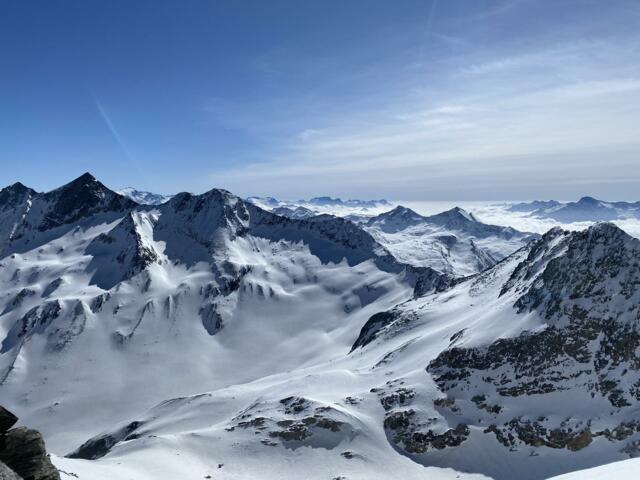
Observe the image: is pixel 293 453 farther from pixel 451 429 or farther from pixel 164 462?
pixel 451 429

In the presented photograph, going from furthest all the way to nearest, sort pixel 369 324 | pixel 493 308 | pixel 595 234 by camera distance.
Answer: pixel 369 324, pixel 493 308, pixel 595 234

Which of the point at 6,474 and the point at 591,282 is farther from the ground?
the point at 6,474

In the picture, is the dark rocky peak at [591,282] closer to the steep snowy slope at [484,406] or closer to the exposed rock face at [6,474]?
the steep snowy slope at [484,406]

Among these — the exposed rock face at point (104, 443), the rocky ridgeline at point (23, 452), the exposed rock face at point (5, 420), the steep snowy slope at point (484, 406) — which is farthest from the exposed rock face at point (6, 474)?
the exposed rock face at point (104, 443)

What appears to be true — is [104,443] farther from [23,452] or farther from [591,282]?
[591,282]

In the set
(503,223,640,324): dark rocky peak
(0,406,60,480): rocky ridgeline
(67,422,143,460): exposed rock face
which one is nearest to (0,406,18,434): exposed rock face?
(0,406,60,480): rocky ridgeline

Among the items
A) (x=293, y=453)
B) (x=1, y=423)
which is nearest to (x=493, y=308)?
(x=293, y=453)

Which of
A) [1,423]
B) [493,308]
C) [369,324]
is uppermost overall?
[1,423]

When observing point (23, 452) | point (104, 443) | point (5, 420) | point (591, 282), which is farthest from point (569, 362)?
point (104, 443)
